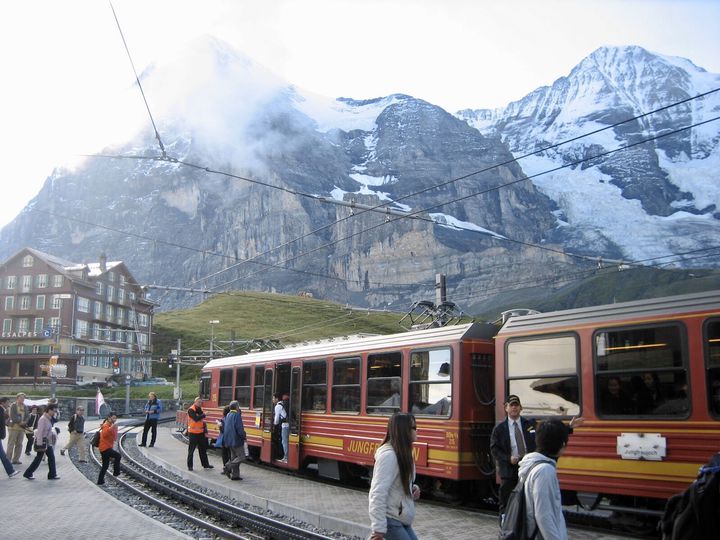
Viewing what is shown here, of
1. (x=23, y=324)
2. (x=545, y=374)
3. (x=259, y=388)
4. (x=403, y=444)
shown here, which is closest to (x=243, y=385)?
(x=259, y=388)

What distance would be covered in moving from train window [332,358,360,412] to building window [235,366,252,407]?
229 inches

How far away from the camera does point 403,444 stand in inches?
215

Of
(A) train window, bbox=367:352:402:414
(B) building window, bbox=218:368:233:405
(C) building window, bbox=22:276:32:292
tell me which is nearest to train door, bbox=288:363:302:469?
(A) train window, bbox=367:352:402:414

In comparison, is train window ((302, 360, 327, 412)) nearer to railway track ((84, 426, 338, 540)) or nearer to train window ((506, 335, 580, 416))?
railway track ((84, 426, 338, 540))

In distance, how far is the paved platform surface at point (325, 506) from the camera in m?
10.6

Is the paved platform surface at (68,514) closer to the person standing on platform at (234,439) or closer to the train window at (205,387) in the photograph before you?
the person standing on platform at (234,439)

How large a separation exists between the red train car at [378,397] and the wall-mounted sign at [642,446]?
10.5 ft

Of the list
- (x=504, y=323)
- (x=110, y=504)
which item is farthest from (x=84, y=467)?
(x=504, y=323)

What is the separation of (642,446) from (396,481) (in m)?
5.97

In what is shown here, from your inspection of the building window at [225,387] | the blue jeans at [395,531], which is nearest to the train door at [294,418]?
the building window at [225,387]

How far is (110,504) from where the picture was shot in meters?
13.1

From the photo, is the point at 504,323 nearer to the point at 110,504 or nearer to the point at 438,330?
the point at 438,330

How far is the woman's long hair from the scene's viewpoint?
17.9 ft

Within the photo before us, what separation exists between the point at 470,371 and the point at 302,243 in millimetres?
185470
